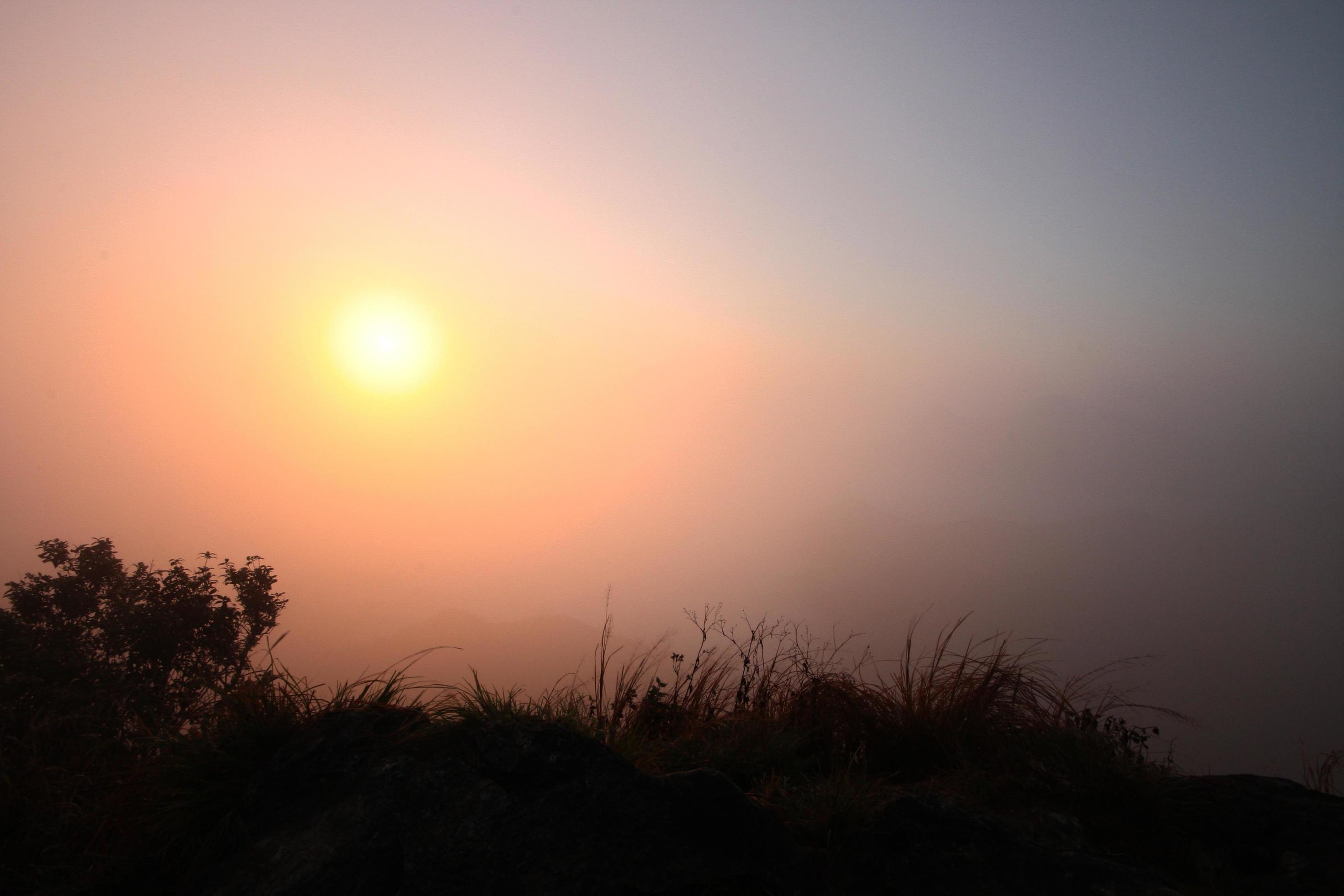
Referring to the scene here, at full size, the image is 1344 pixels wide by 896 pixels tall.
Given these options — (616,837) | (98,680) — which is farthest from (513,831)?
(98,680)

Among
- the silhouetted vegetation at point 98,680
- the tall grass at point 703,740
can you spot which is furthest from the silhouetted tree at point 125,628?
the tall grass at point 703,740

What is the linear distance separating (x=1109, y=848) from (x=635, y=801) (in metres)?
2.44

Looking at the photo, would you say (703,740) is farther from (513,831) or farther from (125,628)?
(125,628)

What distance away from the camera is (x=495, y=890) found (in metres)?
2.75

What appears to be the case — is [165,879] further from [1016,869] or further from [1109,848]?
[1109,848]

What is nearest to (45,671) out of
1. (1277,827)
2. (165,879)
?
(165,879)

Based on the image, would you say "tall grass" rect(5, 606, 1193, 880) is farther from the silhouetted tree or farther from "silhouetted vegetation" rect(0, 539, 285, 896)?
the silhouetted tree

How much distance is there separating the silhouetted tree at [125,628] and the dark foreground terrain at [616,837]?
483 cm

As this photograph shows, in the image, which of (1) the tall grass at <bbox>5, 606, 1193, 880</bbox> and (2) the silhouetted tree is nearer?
(1) the tall grass at <bbox>5, 606, 1193, 880</bbox>

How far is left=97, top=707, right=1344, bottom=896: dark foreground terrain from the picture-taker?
2.84 m

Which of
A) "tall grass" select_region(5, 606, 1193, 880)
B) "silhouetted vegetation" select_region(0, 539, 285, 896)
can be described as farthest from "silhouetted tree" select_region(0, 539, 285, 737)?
"tall grass" select_region(5, 606, 1193, 880)

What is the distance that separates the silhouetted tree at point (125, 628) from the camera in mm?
7086

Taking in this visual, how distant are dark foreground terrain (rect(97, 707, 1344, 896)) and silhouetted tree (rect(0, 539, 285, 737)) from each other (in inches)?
190

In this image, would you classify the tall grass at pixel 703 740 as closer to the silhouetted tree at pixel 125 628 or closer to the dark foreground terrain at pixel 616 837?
the dark foreground terrain at pixel 616 837
